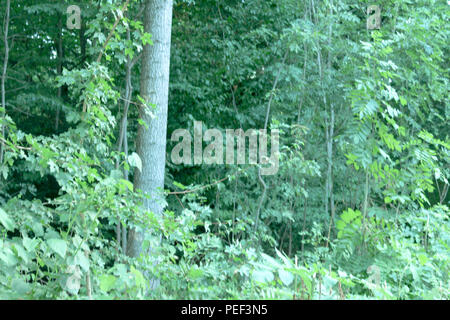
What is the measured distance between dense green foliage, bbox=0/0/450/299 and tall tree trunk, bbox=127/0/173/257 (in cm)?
29

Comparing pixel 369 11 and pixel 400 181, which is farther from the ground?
pixel 369 11

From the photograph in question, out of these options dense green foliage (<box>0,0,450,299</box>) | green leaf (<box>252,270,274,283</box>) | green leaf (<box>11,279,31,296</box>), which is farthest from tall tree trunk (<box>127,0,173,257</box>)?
green leaf (<box>252,270,274,283</box>)

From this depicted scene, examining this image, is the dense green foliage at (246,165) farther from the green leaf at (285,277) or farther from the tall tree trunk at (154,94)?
the tall tree trunk at (154,94)

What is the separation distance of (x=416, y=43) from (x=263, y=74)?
3.31 metres

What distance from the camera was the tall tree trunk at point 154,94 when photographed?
4.68m

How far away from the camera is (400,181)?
4.18m

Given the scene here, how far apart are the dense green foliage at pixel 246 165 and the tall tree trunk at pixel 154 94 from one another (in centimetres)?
29

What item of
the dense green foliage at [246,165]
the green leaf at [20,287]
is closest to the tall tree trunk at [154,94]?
the dense green foliage at [246,165]

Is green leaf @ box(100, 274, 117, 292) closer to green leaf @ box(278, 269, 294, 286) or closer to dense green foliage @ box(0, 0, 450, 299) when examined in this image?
dense green foliage @ box(0, 0, 450, 299)

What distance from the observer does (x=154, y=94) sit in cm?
476

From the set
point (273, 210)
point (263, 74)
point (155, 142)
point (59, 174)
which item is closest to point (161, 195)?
point (155, 142)

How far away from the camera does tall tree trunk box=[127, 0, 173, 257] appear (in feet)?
15.3

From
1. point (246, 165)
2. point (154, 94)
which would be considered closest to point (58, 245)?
point (154, 94)

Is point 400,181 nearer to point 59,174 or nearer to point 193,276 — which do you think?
point 193,276
